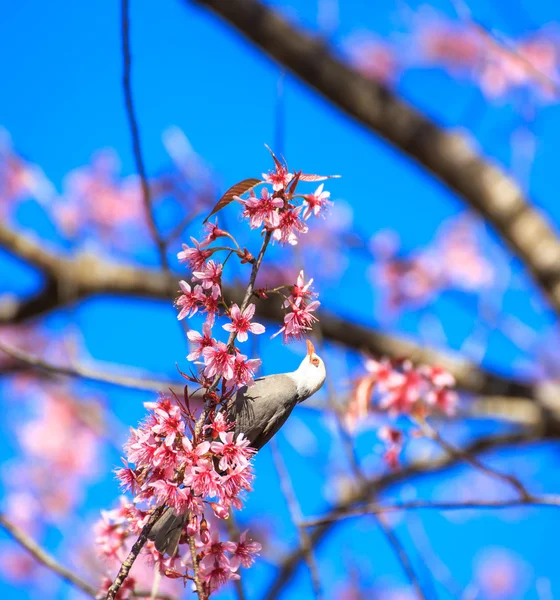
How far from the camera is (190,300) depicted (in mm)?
1095

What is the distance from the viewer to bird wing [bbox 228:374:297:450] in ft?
3.78

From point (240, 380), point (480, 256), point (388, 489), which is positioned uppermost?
point (480, 256)

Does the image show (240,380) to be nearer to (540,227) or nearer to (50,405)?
(540,227)

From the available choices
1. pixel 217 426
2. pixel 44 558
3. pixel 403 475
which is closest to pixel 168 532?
pixel 217 426

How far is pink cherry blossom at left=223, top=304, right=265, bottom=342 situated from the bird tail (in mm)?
297

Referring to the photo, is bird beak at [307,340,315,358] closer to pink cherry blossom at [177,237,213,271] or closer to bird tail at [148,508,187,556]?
pink cherry blossom at [177,237,213,271]

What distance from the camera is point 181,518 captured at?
1087 millimetres

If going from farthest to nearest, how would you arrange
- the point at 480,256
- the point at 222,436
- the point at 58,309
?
the point at 480,256
the point at 58,309
the point at 222,436

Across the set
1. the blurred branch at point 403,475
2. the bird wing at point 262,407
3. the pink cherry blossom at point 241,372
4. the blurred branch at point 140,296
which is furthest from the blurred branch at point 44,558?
the blurred branch at point 403,475

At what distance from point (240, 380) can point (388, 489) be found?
3.83m

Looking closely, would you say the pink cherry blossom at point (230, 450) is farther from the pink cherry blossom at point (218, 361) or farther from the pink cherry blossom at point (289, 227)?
the pink cherry blossom at point (289, 227)

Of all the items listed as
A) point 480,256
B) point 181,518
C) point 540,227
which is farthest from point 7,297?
point 480,256

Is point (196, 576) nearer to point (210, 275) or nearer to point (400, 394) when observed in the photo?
point (210, 275)

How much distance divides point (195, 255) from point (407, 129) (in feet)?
11.4
